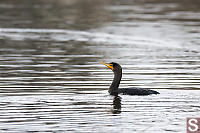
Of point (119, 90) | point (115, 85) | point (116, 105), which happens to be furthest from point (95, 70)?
point (116, 105)

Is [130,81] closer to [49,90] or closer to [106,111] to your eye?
[49,90]

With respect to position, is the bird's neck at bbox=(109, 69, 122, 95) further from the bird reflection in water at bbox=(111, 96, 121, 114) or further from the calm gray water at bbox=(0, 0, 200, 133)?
the bird reflection in water at bbox=(111, 96, 121, 114)

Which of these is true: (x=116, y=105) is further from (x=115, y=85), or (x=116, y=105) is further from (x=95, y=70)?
(x=95, y=70)

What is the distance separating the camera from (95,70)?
24.5 m

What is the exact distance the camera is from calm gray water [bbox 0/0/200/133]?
1507cm

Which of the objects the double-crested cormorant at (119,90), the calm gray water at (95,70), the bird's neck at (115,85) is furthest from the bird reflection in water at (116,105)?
the bird's neck at (115,85)

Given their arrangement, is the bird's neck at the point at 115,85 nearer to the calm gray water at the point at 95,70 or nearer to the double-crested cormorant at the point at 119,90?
the double-crested cormorant at the point at 119,90

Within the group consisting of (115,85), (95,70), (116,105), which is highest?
(115,85)

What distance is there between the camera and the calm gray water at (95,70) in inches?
593

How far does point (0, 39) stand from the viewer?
3872 centimetres

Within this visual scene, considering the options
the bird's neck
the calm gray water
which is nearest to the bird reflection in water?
the calm gray water

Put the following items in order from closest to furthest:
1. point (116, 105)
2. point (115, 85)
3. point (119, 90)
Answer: point (116, 105), point (119, 90), point (115, 85)

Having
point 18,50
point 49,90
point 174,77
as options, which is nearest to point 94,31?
point 18,50

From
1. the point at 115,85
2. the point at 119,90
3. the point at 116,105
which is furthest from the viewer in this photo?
Result: the point at 115,85
